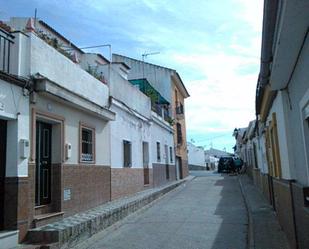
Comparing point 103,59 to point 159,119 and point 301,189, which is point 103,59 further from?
point 301,189

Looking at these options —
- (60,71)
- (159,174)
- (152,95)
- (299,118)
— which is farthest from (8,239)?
(152,95)

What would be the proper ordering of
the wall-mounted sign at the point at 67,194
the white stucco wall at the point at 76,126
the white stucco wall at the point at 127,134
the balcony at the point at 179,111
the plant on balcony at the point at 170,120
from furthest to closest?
the balcony at the point at 179,111 → the plant on balcony at the point at 170,120 → the white stucco wall at the point at 127,134 → the wall-mounted sign at the point at 67,194 → the white stucco wall at the point at 76,126

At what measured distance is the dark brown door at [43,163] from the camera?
9.11 m

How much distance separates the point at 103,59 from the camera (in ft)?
51.6

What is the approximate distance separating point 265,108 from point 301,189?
4.60m

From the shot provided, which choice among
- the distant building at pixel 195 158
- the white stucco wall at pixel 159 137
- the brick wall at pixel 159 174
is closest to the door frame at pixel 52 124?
the white stucco wall at pixel 159 137

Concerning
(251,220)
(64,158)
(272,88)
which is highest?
(272,88)

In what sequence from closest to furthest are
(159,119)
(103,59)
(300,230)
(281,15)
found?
(281,15) → (300,230) → (103,59) → (159,119)

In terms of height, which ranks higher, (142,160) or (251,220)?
A: (142,160)

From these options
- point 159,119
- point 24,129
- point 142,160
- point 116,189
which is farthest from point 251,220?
point 159,119

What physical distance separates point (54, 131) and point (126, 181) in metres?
6.13

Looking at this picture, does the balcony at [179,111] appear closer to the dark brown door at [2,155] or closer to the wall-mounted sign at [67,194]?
the wall-mounted sign at [67,194]

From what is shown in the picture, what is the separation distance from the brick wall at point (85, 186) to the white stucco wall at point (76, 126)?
28 cm

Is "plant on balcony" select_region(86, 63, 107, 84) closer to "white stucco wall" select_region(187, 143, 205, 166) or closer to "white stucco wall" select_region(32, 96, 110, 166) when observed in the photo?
"white stucco wall" select_region(32, 96, 110, 166)
